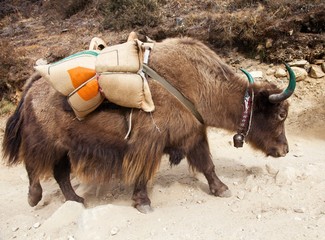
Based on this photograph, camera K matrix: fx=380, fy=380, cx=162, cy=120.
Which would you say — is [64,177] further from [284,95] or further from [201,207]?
[284,95]

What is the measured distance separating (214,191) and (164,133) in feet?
2.92

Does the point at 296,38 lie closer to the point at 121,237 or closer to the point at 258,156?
the point at 258,156

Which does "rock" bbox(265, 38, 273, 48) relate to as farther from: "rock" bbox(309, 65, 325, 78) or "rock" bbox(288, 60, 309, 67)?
"rock" bbox(309, 65, 325, 78)

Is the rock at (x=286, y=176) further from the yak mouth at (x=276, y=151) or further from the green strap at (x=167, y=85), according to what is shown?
the green strap at (x=167, y=85)

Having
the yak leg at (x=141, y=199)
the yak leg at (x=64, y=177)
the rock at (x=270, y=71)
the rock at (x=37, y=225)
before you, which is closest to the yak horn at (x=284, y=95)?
the yak leg at (x=141, y=199)

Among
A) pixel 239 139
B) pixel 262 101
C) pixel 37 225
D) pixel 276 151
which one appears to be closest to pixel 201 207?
pixel 239 139

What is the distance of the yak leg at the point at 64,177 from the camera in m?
4.07

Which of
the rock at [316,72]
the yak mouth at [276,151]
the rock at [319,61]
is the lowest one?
the rock at [316,72]

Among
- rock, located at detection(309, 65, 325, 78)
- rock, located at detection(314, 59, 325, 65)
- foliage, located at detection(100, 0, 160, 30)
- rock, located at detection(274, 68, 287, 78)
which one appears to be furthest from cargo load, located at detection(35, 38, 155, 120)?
foliage, located at detection(100, 0, 160, 30)

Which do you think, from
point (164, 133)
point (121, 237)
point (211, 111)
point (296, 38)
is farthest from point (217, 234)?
point (296, 38)

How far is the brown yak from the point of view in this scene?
3303 mm

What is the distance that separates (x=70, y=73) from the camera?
321 cm

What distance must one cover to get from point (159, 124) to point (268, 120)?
3.55 ft

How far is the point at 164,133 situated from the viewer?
327cm
